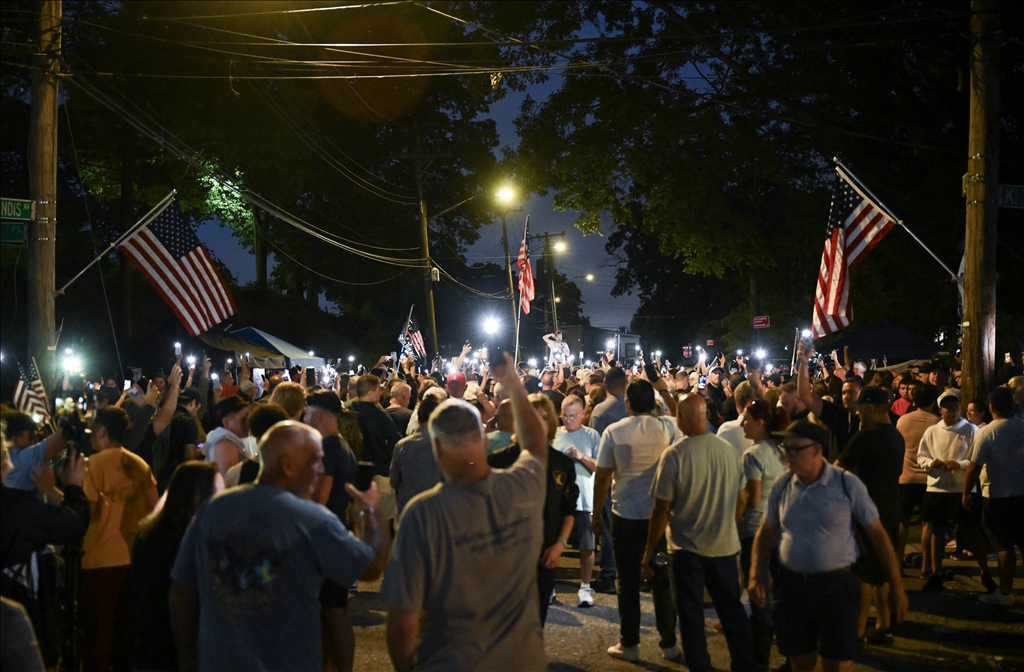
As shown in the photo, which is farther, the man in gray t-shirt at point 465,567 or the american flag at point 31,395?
the american flag at point 31,395

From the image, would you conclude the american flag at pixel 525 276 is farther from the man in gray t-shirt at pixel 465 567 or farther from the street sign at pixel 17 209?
the man in gray t-shirt at pixel 465 567

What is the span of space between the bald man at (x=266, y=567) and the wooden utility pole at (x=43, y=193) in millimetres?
9386

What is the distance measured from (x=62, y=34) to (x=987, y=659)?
12178 mm

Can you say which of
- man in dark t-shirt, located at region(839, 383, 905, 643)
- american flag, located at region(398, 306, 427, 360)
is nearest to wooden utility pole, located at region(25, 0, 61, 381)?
man in dark t-shirt, located at region(839, 383, 905, 643)

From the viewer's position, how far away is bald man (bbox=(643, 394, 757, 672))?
5934mm

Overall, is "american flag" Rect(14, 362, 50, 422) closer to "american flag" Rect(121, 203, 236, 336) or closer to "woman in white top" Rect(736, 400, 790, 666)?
"american flag" Rect(121, 203, 236, 336)

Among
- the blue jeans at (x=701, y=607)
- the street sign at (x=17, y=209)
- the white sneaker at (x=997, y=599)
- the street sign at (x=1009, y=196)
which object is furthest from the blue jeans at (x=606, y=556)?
the street sign at (x=17, y=209)

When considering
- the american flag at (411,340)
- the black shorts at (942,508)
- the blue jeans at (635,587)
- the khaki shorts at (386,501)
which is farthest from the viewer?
the american flag at (411,340)

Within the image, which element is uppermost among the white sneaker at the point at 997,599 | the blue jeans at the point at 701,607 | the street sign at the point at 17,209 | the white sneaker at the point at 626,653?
the street sign at the point at 17,209

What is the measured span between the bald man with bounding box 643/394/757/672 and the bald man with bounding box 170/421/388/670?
115 inches

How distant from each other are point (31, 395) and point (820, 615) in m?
8.59

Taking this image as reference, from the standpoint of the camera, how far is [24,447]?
629 centimetres

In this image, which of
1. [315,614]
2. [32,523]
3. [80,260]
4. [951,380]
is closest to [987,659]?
[315,614]

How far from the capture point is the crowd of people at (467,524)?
347 centimetres
